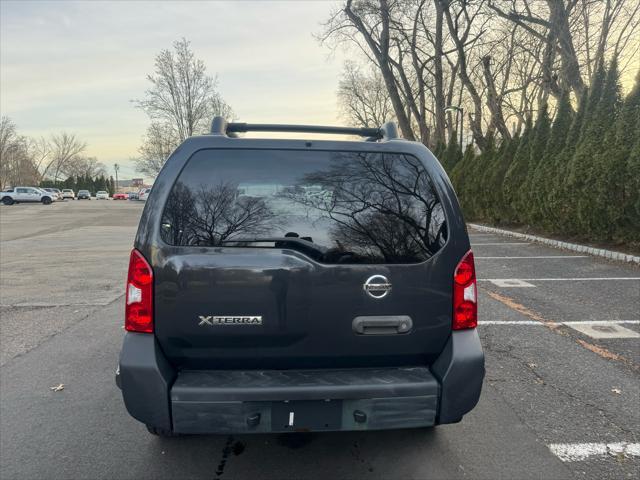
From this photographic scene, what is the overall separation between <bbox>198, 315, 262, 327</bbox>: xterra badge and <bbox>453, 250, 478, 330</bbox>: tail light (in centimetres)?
102

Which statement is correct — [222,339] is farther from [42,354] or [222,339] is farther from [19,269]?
[19,269]

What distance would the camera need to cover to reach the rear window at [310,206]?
2.25 meters

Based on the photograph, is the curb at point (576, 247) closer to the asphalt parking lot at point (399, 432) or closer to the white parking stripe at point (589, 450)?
the asphalt parking lot at point (399, 432)

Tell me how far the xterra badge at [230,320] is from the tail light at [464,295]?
1.02m

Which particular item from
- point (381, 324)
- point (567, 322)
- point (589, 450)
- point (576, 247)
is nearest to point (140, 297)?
point (381, 324)

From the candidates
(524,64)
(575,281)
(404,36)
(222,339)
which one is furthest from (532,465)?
(524,64)

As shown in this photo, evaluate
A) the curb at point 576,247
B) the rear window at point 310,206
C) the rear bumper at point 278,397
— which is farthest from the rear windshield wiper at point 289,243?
the curb at point 576,247

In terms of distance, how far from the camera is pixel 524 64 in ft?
96.7

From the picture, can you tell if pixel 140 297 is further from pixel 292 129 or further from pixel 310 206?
pixel 292 129

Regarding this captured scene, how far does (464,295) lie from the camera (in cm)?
239

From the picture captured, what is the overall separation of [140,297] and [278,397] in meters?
0.84

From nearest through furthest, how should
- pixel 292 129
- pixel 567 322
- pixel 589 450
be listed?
1. pixel 589 450
2. pixel 292 129
3. pixel 567 322

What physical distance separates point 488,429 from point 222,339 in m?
1.93

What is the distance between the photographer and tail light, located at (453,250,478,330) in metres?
2.37
